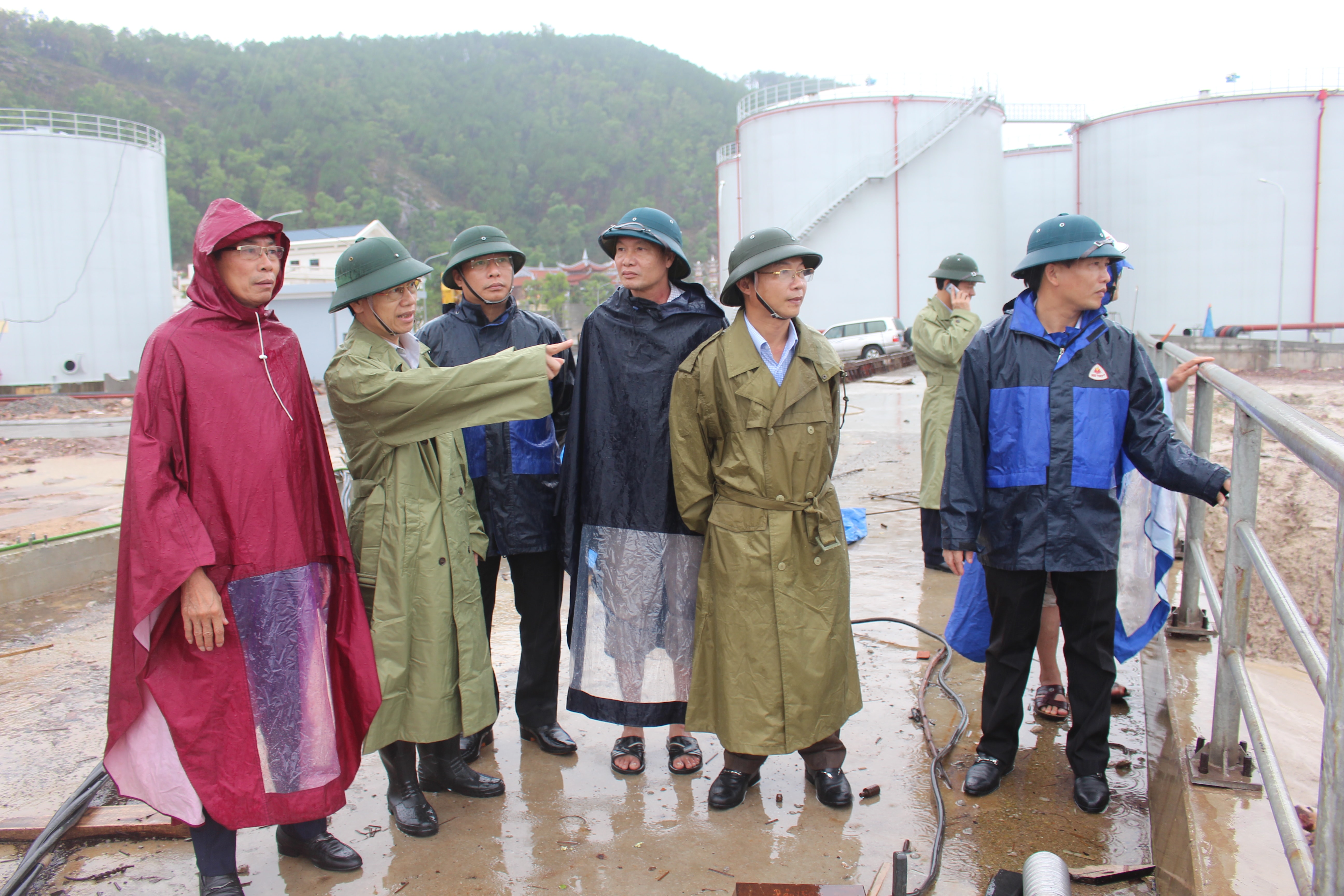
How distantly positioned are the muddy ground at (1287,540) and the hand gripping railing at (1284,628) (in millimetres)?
2916

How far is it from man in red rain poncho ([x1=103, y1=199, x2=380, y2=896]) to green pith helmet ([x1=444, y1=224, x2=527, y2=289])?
2.86 feet

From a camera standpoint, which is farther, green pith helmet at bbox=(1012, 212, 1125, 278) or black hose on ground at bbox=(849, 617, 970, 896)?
green pith helmet at bbox=(1012, 212, 1125, 278)

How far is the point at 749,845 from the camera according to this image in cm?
269

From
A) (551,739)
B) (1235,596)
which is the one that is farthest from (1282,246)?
(551,739)

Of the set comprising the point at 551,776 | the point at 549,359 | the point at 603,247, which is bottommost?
the point at 551,776

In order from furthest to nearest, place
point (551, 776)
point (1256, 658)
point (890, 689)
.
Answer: point (1256, 658)
point (890, 689)
point (551, 776)

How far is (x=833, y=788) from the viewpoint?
2879 mm

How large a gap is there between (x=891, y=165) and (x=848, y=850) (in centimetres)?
2839

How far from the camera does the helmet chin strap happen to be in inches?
116

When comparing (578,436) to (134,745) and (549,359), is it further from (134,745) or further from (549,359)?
(134,745)

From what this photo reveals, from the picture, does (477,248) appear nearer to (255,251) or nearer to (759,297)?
(255,251)

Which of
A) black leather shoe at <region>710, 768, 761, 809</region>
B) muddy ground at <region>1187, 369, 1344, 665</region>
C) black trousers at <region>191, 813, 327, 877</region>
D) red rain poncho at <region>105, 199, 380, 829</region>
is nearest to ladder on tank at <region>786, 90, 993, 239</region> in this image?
muddy ground at <region>1187, 369, 1344, 665</region>

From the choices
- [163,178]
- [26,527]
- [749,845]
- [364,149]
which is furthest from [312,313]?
[364,149]

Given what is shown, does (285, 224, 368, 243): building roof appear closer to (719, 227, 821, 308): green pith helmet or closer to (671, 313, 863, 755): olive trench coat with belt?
(719, 227, 821, 308): green pith helmet
